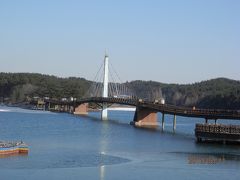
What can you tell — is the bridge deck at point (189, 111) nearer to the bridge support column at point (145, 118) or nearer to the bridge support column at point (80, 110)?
the bridge support column at point (145, 118)

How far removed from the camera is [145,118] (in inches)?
4951

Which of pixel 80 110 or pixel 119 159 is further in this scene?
pixel 80 110

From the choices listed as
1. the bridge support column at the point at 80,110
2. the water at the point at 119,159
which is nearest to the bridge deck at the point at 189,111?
the water at the point at 119,159

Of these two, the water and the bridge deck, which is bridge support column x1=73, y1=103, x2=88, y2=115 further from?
Result: the water

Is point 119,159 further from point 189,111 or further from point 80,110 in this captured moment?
point 80,110

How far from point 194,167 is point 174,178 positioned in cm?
685

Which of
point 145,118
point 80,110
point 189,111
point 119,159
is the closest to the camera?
point 119,159

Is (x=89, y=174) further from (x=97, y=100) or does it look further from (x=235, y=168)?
(x=97, y=100)

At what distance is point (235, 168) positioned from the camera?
57969 millimetres

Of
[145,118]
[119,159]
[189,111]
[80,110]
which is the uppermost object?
[80,110]

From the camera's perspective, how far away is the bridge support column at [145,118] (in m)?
124

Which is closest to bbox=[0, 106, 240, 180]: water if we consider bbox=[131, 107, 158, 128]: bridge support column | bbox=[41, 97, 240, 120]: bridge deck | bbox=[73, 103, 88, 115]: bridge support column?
bbox=[41, 97, 240, 120]: bridge deck

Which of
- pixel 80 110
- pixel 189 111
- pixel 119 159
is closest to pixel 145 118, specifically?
pixel 189 111

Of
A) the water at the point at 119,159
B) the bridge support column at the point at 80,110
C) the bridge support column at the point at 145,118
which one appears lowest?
the water at the point at 119,159
